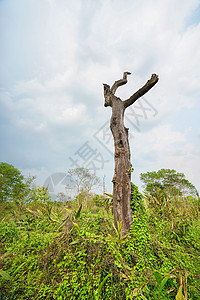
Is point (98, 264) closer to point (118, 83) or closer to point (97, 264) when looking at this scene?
point (97, 264)

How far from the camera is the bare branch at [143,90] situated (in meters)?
3.66

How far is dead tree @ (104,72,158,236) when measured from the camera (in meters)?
2.92

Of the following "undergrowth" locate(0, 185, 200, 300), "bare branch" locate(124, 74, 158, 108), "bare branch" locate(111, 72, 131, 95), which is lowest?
"undergrowth" locate(0, 185, 200, 300)

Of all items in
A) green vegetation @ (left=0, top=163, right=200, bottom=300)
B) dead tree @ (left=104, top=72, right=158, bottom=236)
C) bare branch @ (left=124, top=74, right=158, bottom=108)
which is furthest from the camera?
bare branch @ (left=124, top=74, right=158, bottom=108)

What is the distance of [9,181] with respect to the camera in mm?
13789

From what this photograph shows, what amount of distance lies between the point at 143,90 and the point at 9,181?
14498mm

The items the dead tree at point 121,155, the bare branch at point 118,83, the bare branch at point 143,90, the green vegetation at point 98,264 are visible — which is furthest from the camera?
the bare branch at point 118,83

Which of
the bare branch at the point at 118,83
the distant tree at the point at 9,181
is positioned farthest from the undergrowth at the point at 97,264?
the distant tree at the point at 9,181

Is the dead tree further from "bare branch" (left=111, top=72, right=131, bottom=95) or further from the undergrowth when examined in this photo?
the undergrowth

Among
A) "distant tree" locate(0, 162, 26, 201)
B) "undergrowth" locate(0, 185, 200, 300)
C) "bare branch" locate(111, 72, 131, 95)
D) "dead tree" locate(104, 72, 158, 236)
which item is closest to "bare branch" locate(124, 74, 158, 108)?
"dead tree" locate(104, 72, 158, 236)

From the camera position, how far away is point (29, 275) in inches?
85.3

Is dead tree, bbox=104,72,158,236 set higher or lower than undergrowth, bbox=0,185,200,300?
higher

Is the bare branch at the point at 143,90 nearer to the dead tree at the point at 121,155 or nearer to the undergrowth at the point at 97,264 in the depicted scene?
the dead tree at the point at 121,155

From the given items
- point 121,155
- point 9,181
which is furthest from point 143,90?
point 9,181
